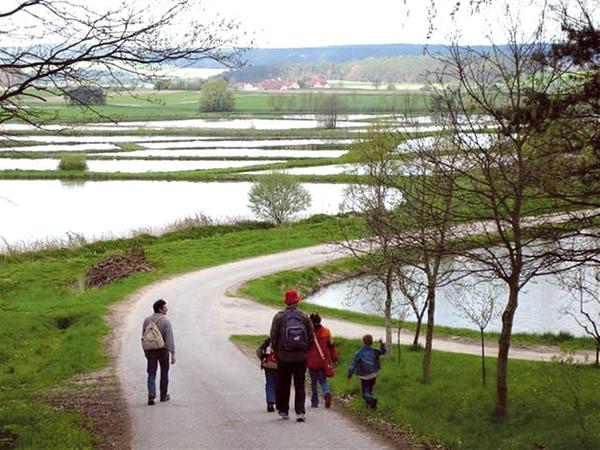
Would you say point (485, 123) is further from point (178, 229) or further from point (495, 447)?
point (178, 229)

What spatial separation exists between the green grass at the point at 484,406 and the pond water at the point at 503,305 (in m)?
9.31

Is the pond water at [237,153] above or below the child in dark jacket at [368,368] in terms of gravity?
below

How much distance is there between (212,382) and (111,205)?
4332 centimetres

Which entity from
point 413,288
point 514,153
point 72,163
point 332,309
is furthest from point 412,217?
point 72,163

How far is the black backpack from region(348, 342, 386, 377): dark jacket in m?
2.37

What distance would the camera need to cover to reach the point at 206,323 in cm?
2464

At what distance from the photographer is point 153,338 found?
14.0 metres

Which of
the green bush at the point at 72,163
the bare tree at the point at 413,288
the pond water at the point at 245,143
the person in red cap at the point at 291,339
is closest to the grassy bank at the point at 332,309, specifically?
the bare tree at the point at 413,288

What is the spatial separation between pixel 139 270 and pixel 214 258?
4392 millimetres

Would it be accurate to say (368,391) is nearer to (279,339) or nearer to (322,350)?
(322,350)

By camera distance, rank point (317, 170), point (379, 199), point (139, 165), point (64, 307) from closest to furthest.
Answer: point (379, 199), point (64, 307), point (317, 170), point (139, 165)

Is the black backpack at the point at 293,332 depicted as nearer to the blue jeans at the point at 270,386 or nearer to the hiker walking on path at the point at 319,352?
the hiker walking on path at the point at 319,352

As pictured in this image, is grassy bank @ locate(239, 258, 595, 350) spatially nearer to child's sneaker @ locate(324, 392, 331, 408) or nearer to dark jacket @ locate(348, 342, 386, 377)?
dark jacket @ locate(348, 342, 386, 377)

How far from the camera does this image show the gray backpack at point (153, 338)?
14039mm
